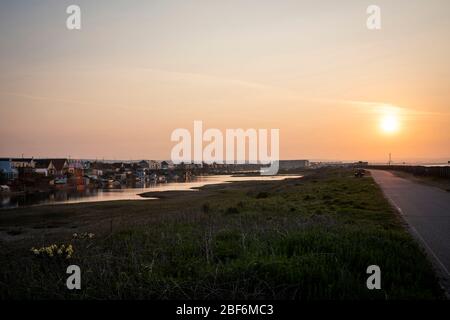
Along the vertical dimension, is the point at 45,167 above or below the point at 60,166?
below

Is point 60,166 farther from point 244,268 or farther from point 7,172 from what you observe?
point 244,268

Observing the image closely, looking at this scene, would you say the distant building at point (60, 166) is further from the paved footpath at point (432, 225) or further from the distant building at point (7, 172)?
the paved footpath at point (432, 225)

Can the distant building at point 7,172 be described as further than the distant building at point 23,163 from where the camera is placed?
No

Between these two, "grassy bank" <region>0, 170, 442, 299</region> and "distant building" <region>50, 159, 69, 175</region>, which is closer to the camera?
"grassy bank" <region>0, 170, 442, 299</region>

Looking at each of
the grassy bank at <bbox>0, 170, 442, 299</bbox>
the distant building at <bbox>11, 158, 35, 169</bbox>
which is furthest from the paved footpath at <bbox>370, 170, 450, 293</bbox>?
the distant building at <bbox>11, 158, 35, 169</bbox>

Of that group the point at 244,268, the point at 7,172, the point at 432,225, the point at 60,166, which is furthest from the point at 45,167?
the point at 244,268

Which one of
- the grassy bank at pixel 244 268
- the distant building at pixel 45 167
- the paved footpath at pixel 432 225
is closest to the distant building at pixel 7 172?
the distant building at pixel 45 167

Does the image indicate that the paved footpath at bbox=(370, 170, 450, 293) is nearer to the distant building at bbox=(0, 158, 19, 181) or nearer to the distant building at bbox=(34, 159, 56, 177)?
the distant building at bbox=(0, 158, 19, 181)

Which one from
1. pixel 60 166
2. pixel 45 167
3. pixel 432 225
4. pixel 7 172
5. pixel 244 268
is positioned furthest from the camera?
pixel 60 166
